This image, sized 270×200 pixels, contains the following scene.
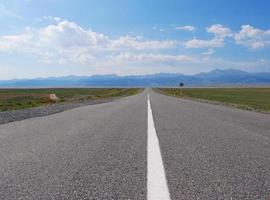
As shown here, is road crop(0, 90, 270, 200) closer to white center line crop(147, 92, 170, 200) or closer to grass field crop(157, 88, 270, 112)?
white center line crop(147, 92, 170, 200)

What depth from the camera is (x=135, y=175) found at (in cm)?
512

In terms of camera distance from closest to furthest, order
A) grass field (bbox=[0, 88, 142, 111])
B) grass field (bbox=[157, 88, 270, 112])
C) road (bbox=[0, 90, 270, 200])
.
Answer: road (bbox=[0, 90, 270, 200]) → grass field (bbox=[157, 88, 270, 112]) → grass field (bbox=[0, 88, 142, 111])

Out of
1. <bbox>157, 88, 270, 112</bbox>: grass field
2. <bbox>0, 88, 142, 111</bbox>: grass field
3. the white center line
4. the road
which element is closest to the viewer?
the white center line

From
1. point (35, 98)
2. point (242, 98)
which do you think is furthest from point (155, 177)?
point (35, 98)

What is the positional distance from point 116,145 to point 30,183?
3.26 metres

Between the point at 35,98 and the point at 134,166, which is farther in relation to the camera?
the point at 35,98

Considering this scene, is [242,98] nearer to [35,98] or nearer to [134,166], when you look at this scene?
[35,98]

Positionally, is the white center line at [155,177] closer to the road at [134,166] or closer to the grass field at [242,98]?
the road at [134,166]

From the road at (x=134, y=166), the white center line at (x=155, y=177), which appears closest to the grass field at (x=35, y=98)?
the road at (x=134, y=166)

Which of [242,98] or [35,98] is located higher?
[242,98]

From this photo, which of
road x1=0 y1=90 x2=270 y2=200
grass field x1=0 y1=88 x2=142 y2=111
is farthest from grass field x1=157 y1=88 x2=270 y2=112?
road x1=0 y1=90 x2=270 y2=200

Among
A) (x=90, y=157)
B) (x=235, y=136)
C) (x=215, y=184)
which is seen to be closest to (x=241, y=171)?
(x=215, y=184)

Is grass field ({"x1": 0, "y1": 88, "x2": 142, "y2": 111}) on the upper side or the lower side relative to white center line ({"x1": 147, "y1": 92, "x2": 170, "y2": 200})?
lower

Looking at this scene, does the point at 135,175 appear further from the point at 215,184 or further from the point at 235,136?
the point at 235,136
